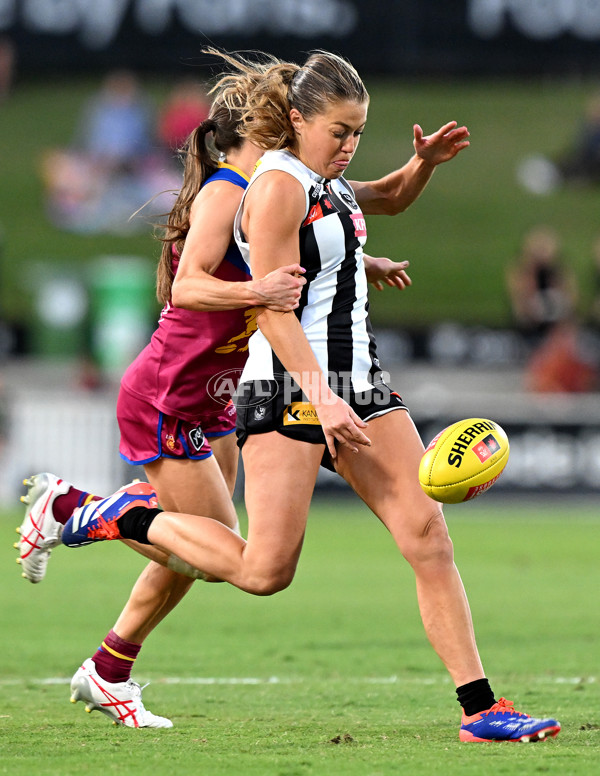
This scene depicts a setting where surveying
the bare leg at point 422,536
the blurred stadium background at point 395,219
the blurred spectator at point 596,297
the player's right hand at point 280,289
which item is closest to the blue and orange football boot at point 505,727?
the bare leg at point 422,536

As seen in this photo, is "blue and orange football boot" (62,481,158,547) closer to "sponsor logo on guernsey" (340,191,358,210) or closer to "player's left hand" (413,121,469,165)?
"sponsor logo on guernsey" (340,191,358,210)

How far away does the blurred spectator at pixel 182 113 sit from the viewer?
2159 centimetres

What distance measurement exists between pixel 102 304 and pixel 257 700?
45.4 ft

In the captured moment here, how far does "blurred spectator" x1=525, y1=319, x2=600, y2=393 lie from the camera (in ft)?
59.1

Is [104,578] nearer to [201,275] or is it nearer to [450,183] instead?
[201,275]

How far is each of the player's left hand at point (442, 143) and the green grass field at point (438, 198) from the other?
14768mm

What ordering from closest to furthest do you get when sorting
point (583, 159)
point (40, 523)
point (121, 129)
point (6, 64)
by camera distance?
point (40, 523), point (121, 129), point (6, 64), point (583, 159)

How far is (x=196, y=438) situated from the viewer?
544 centimetres

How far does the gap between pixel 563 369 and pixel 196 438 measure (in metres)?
13.2

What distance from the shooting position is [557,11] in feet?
70.1

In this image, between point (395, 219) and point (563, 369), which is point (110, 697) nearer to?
point (563, 369)

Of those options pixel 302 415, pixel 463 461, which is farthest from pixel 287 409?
pixel 463 461

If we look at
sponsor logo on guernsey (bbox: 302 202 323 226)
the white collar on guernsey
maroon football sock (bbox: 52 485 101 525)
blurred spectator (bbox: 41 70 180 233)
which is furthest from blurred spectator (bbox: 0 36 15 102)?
sponsor logo on guernsey (bbox: 302 202 323 226)

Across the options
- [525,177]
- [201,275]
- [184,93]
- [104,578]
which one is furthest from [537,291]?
[201,275]
